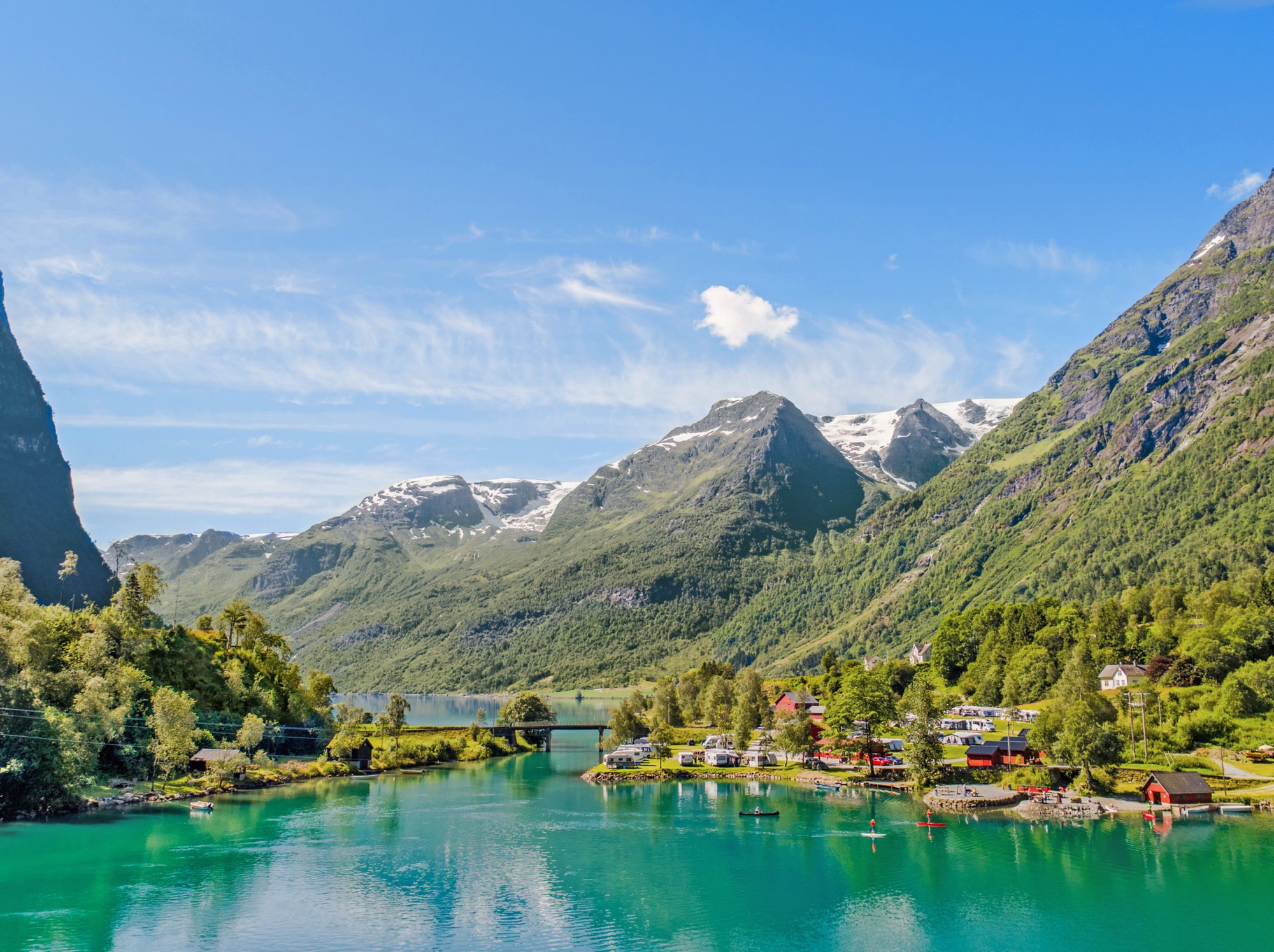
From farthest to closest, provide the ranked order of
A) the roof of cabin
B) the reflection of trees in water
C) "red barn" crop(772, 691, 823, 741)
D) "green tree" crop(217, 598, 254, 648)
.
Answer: "green tree" crop(217, 598, 254, 648)
"red barn" crop(772, 691, 823, 741)
the roof of cabin
the reflection of trees in water

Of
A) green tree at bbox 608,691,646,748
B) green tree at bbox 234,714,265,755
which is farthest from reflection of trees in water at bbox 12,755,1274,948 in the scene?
green tree at bbox 608,691,646,748

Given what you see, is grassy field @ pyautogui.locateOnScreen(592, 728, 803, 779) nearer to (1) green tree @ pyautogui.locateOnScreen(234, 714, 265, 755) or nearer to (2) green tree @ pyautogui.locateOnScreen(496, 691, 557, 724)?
(1) green tree @ pyautogui.locateOnScreen(234, 714, 265, 755)

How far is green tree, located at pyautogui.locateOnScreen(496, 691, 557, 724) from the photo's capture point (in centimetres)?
17150

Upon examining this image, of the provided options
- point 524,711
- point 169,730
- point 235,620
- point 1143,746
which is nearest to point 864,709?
point 1143,746

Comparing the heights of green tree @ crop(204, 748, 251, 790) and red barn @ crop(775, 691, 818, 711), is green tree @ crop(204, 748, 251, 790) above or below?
below

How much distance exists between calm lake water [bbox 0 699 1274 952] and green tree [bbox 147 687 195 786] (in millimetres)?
8469

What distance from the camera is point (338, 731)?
433 ft

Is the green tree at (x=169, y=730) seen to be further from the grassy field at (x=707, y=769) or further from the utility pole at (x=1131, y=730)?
the utility pole at (x=1131, y=730)

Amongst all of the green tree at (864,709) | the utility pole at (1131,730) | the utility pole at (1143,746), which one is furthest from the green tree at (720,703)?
the utility pole at (1143,746)

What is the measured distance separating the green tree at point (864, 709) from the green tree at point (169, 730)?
77.3 meters

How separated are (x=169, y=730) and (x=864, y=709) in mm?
80645

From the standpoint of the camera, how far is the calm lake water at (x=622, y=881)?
4962 cm

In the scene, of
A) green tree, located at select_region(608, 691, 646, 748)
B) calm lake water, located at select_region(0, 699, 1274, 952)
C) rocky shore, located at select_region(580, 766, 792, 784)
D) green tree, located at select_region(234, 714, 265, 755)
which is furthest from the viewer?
green tree, located at select_region(608, 691, 646, 748)

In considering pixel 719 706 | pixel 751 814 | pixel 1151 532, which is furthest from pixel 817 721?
pixel 1151 532
